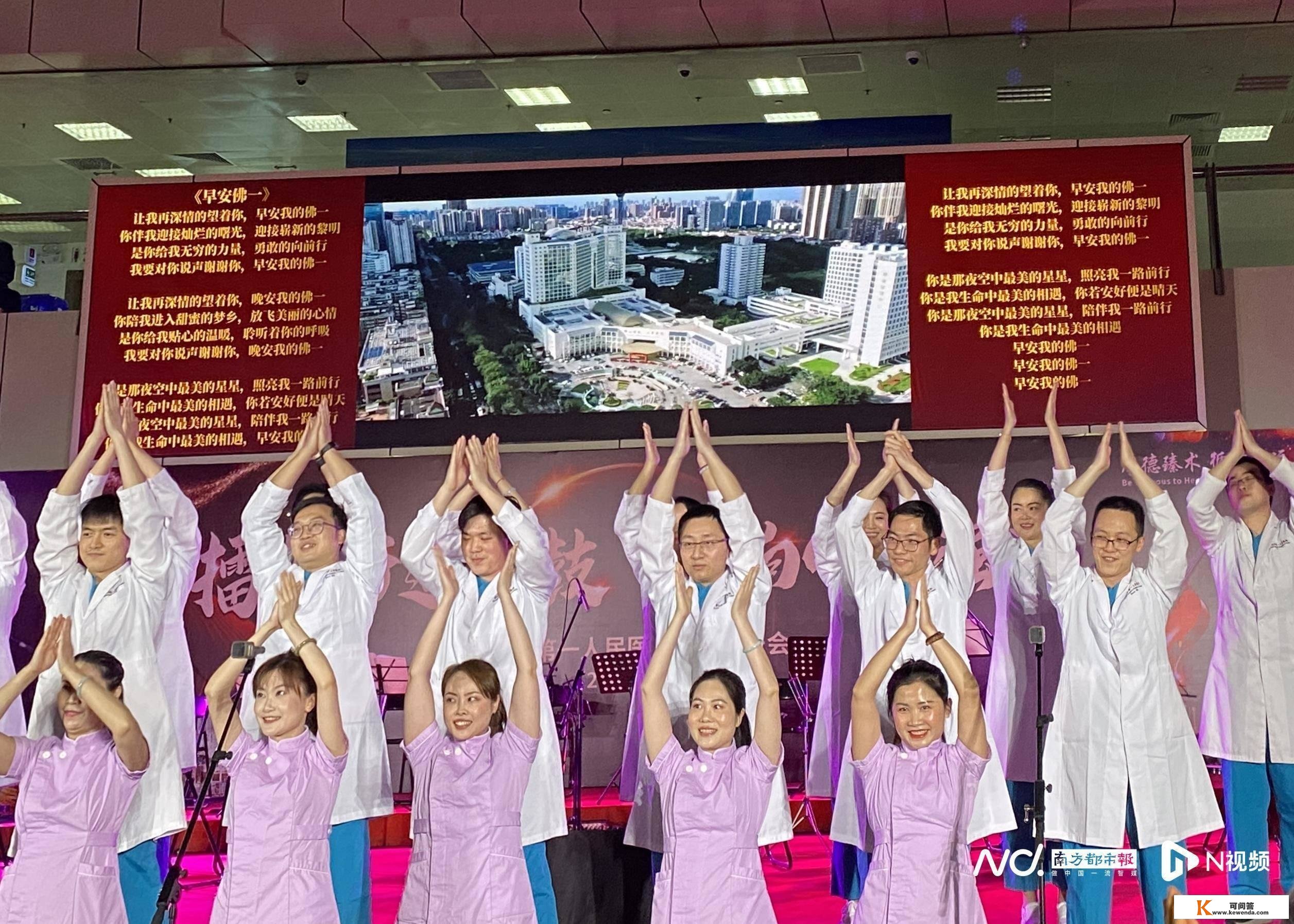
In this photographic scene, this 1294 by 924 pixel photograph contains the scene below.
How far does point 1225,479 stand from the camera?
5.02 metres

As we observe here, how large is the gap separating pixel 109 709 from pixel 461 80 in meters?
4.25

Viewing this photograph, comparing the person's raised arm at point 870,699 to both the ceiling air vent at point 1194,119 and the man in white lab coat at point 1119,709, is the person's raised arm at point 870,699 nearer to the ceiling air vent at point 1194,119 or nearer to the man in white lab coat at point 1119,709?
the man in white lab coat at point 1119,709

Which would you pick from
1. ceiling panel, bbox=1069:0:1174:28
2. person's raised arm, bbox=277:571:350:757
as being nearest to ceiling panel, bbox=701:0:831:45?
ceiling panel, bbox=1069:0:1174:28

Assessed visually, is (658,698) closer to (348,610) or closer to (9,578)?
Answer: (348,610)

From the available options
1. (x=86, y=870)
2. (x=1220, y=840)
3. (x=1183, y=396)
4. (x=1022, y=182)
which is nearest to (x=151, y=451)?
(x=86, y=870)

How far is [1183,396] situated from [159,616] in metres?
3.97

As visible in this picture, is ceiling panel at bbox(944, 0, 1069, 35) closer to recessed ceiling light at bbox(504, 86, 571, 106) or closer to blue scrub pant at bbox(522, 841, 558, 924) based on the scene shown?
recessed ceiling light at bbox(504, 86, 571, 106)

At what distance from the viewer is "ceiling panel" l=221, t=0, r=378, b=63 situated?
5992 millimetres

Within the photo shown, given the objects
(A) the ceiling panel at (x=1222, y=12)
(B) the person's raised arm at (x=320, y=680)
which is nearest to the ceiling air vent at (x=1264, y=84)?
(A) the ceiling panel at (x=1222, y=12)

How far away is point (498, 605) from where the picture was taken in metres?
4.73

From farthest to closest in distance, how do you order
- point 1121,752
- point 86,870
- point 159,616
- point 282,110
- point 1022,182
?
1. point 282,110
2. point 1022,182
3. point 159,616
4. point 1121,752
5. point 86,870

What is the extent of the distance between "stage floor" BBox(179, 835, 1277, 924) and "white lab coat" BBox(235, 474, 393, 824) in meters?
0.73

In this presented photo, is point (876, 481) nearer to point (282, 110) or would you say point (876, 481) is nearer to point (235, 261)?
point (235, 261)

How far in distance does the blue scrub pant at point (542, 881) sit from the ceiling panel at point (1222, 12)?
14.4ft
